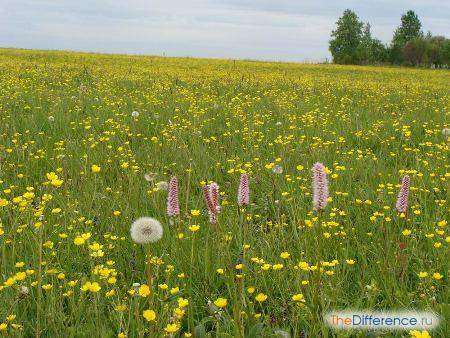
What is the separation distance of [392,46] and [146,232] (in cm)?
8708

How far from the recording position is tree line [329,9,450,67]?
72.8 meters

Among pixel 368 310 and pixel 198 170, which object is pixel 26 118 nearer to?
pixel 198 170

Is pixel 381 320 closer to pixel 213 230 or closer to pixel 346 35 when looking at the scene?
pixel 213 230

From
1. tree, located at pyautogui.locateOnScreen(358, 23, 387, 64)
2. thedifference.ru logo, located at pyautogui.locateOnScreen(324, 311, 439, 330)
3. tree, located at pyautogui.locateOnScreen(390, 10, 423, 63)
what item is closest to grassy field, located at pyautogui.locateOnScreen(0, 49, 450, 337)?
thedifference.ru logo, located at pyautogui.locateOnScreen(324, 311, 439, 330)

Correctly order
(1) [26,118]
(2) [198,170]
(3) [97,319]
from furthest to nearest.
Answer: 1. (1) [26,118]
2. (2) [198,170]
3. (3) [97,319]

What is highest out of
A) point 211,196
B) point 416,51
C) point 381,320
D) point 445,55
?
point 416,51

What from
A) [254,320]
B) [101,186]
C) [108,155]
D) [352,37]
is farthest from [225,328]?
[352,37]

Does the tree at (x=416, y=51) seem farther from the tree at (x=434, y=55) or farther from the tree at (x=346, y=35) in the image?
the tree at (x=346, y=35)

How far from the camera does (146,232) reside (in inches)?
82.7

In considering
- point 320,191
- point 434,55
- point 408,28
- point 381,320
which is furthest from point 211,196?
point 408,28

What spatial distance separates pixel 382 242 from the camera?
3.13 m

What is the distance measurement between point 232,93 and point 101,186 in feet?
24.8

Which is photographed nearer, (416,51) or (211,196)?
(211,196)

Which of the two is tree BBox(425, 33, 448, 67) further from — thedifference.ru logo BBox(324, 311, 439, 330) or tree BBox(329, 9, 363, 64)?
thedifference.ru logo BBox(324, 311, 439, 330)
